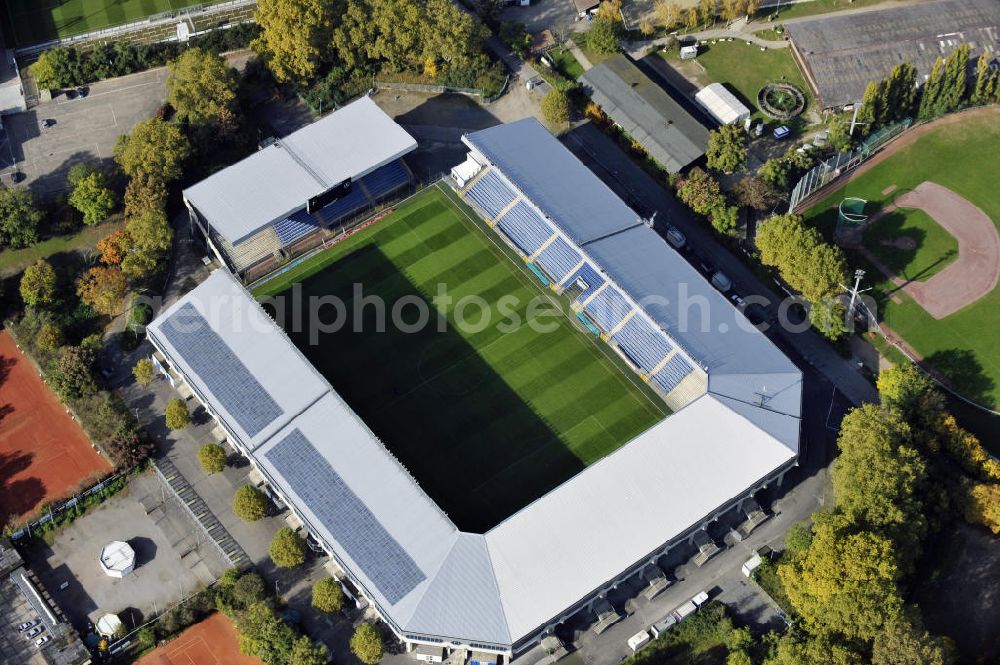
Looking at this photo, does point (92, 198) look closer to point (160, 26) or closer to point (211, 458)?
point (160, 26)

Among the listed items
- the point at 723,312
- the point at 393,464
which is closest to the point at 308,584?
the point at 393,464

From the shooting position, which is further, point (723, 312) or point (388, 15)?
point (388, 15)

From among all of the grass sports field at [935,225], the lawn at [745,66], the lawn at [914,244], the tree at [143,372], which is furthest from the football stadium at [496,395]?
the lawn at [745,66]

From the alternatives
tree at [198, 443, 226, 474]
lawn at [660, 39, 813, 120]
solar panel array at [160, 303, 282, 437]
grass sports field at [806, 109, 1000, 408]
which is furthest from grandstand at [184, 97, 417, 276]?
grass sports field at [806, 109, 1000, 408]

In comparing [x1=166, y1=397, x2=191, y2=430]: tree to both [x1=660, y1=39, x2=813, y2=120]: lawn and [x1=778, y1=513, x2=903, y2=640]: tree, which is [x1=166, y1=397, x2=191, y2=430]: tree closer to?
[x1=778, y1=513, x2=903, y2=640]: tree

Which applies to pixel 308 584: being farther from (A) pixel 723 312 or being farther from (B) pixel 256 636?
(A) pixel 723 312

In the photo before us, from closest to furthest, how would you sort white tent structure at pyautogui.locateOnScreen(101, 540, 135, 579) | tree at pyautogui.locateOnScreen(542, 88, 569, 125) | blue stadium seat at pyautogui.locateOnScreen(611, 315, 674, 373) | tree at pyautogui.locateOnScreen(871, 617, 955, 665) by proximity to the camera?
tree at pyautogui.locateOnScreen(871, 617, 955, 665)
white tent structure at pyautogui.locateOnScreen(101, 540, 135, 579)
blue stadium seat at pyautogui.locateOnScreen(611, 315, 674, 373)
tree at pyautogui.locateOnScreen(542, 88, 569, 125)

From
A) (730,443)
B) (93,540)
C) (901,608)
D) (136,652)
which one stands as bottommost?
(901,608)
